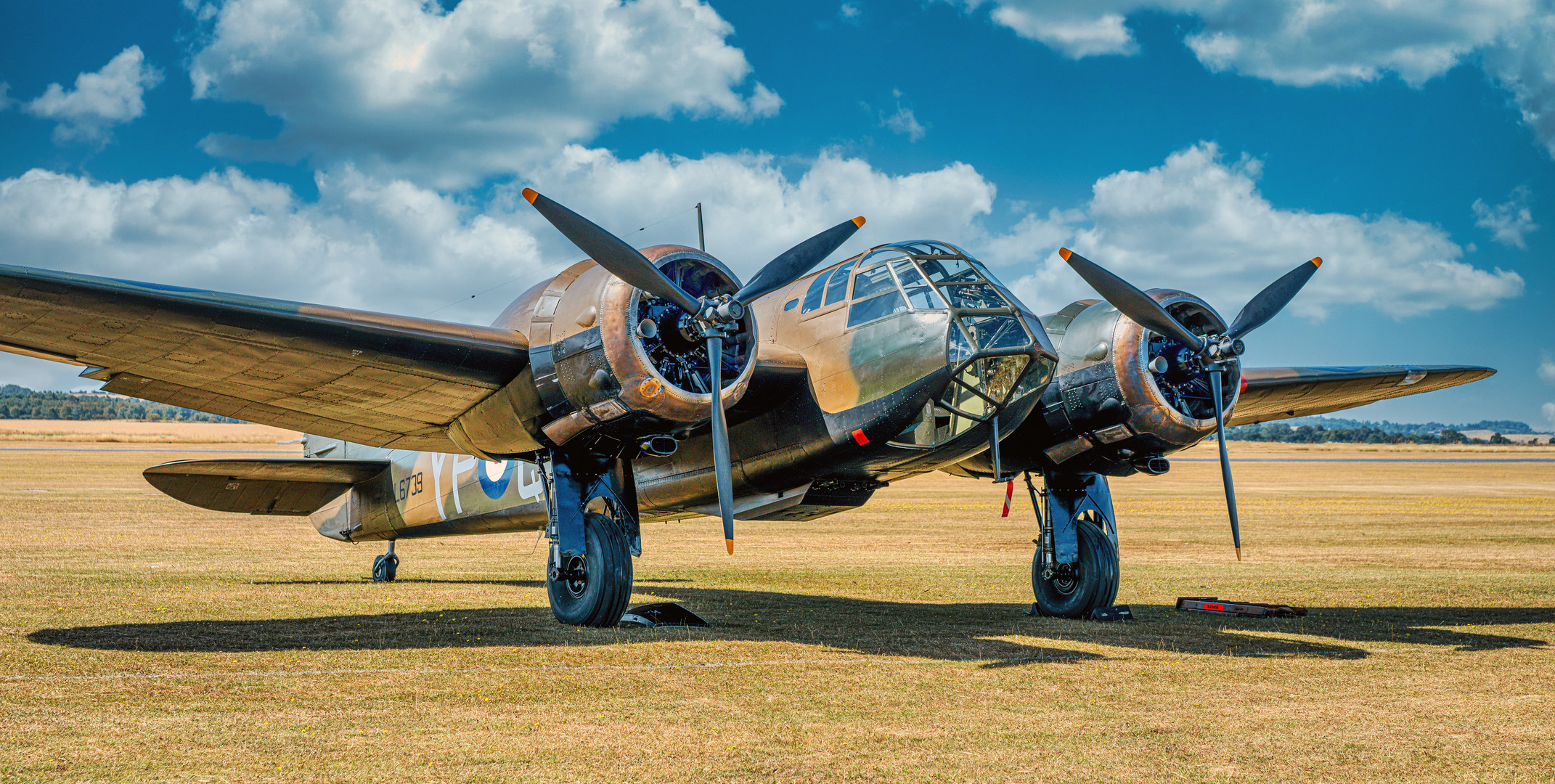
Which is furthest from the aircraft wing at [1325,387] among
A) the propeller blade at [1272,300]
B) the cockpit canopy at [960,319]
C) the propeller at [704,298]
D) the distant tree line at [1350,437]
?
the distant tree line at [1350,437]

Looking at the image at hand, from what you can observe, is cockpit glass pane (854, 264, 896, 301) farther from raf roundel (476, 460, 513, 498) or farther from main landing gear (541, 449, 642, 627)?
raf roundel (476, 460, 513, 498)

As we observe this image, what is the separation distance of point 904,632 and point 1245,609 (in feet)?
14.6

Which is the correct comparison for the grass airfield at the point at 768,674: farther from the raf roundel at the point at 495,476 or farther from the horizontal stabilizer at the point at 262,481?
the raf roundel at the point at 495,476

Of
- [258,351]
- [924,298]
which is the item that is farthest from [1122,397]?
[258,351]

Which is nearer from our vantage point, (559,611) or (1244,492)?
(559,611)

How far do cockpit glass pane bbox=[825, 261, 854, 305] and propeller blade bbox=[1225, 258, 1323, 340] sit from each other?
4333 millimetres

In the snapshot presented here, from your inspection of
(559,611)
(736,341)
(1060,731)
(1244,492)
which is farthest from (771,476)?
(1244,492)

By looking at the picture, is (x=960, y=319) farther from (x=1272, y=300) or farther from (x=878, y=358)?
(x=1272, y=300)

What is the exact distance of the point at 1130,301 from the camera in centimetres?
1134

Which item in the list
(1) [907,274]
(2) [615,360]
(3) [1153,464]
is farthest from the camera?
(3) [1153,464]

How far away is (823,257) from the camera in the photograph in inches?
435

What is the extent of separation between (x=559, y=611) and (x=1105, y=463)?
6.55 m

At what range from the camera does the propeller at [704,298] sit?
384 inches

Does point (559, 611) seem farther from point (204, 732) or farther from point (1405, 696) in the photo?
point (1405, 696)
